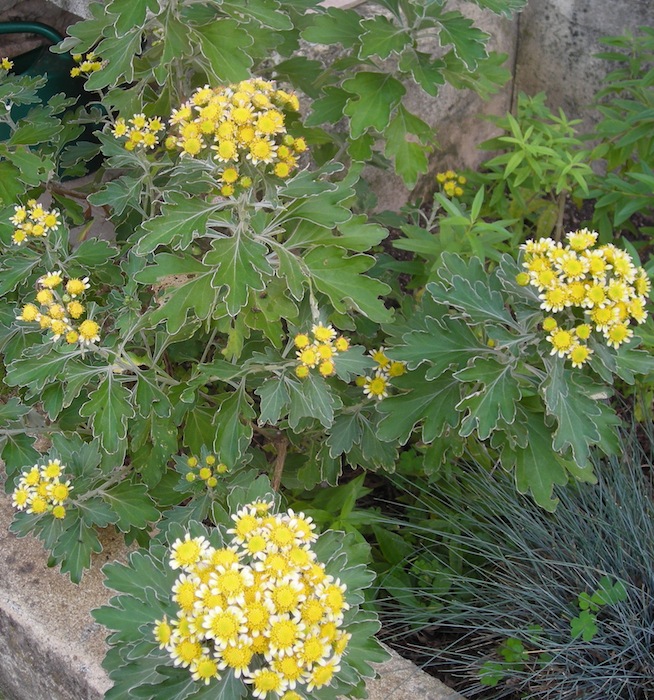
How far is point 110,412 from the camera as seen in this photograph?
1676 millimetres

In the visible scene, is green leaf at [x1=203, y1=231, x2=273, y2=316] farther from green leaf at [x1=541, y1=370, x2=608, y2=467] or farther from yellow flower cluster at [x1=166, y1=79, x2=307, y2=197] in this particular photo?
green leaf at [x1=541, y1=370, x2=608, y2=467]

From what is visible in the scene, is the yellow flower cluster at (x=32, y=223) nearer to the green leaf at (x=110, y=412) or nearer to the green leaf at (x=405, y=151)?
the green leaf at (x=110, y=412)

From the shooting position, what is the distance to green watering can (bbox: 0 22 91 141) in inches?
115

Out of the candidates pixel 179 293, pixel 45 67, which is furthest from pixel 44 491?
pixel 45 67

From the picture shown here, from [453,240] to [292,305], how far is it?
0.75 metres

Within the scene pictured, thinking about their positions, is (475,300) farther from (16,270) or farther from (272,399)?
(16,270)

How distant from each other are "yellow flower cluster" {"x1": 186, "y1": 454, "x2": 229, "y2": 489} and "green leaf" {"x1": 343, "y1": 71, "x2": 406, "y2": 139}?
98 cm

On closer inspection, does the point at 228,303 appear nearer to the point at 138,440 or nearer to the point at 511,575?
the point at 138,440

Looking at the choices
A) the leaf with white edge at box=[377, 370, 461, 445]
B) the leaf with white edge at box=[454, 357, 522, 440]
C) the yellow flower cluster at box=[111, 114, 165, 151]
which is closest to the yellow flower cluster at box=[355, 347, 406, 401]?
the leaf with white edge at box=[377, 370, 461, 445]

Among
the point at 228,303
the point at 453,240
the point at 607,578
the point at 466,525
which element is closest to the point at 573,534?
the point at 607,578

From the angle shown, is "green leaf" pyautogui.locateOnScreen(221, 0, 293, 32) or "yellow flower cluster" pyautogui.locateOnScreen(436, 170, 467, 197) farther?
"yellow flower cluster" pyautogui.locateOnScreen(436, 170, 467, 197)

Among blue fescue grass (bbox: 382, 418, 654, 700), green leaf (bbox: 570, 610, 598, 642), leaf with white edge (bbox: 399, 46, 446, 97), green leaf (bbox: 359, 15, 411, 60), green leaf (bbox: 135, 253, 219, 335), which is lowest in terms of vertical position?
blue fescue grass (bbox: 382, 418, 654, 700)

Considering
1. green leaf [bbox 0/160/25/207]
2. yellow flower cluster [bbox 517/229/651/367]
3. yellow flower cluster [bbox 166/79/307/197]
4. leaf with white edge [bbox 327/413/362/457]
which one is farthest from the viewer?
green leaf [bbox 0/160/25/207]

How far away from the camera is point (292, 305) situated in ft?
5.69
